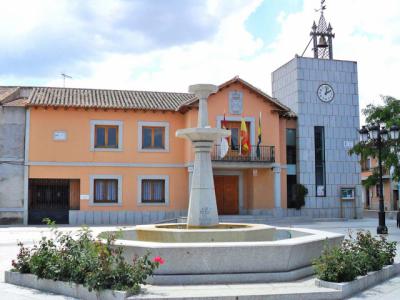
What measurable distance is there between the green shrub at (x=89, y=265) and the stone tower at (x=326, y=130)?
72.1 ft

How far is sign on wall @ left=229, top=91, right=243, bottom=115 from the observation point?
27.2 meters

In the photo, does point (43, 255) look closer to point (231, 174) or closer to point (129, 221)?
point (129, 221)

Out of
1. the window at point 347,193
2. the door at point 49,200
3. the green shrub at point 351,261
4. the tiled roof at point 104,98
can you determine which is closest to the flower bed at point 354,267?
the green shrub at point 351,261

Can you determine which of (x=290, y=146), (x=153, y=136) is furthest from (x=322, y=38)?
(x=153, y=136)

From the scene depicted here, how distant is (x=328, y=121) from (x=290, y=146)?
286 centimetres

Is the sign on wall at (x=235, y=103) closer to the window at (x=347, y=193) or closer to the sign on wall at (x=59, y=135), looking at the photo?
the window at (x=347, y=193)

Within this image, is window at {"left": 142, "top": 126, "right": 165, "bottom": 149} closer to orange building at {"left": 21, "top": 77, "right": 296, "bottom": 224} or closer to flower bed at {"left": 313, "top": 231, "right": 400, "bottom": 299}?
orange building at {"left": 21, "top": 77, "right": 296, "bottom": 224}

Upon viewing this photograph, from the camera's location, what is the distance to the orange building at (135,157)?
25391 millimetres

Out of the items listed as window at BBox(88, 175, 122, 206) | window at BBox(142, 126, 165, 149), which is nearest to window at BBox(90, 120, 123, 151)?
window at BBox(142, 126, 165, 149)

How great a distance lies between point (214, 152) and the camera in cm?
2606

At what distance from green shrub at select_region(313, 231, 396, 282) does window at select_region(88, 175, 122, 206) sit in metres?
18.2

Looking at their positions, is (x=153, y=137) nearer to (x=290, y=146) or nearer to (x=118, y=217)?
(x=118, y=217)

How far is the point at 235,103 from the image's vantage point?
27203 millimetres

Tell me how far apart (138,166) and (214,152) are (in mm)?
4147
